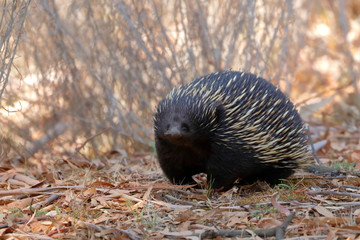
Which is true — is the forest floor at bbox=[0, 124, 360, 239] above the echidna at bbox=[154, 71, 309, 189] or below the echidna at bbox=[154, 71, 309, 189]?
below

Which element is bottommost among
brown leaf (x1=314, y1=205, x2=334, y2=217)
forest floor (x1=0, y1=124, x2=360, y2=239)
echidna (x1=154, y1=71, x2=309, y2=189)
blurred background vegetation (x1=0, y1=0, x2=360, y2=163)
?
brown leaf (x1=314, y1=205, x2=334, y2=217)

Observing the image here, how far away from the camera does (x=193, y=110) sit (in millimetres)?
4945

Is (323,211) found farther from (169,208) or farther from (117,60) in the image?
(117,60)

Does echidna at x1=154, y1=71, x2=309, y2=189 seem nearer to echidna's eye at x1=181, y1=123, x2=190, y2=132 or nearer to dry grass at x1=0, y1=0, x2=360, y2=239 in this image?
echidna's eye at x1=181, y1=123, x2=190, y2=132

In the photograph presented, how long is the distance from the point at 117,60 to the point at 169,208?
3.37 metres

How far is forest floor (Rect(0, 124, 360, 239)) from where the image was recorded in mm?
3871

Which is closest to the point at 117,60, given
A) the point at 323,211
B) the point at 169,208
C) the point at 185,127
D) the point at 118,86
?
the point at 118,86

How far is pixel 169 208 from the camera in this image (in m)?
4.48

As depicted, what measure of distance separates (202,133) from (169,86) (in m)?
2.46

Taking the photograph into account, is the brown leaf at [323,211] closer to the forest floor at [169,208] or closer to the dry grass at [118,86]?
the forest floor at [169,208]

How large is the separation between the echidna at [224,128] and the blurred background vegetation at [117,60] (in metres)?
1.92

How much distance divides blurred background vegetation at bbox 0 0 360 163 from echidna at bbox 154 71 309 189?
1.92 meters

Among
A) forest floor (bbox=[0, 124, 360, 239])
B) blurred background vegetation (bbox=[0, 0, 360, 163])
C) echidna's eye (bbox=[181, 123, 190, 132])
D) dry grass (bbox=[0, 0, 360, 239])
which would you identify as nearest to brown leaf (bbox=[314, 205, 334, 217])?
forest floor (bbox=[0, 124, 360, 239])

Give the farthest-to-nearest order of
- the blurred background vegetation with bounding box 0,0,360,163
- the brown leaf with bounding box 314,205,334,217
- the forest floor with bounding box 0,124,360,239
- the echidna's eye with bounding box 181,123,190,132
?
the blurred background vegetation with bounding box 0,0,360,163 < the echidna's eye with bounding box 181,123,190,132 < the brown leaf with bounding box 314,205,334,217 < the forest floor with bounding box 0,124,360,239
